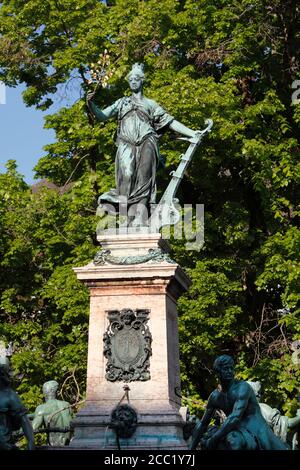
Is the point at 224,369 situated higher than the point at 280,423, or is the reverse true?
the point at 224,369

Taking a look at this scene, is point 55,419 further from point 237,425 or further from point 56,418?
point 237,425

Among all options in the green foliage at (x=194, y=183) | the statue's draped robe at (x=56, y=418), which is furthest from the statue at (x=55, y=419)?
the green foliage at (x=194, y=183)

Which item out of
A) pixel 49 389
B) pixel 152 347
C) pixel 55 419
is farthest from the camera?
pixel 49 389

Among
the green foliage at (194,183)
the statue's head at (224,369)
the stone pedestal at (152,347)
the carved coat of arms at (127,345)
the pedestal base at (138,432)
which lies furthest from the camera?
the green foliage at (194,183)

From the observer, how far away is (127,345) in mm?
9703

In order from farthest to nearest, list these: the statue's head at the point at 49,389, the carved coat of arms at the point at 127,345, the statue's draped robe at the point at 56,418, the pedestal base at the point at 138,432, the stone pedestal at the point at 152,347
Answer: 1. the statue's head at the point at 49,389
2. the statue's draped robe at the point at 56,418
3. the carved coat of arms at the point at 127,345
4. the stone pedestal at the point at 152,347
5. the pedestal base at the point at 138,432

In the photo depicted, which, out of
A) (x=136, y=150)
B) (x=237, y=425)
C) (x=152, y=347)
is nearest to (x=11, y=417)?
(x=152, y=347)

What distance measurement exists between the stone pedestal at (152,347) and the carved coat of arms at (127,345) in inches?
2.4

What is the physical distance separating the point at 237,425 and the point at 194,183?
12.0 meters

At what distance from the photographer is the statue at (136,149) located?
10797 millimetres

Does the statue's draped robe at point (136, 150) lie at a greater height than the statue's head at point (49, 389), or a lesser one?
greater

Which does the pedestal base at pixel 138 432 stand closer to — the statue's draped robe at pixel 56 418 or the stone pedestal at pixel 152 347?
the stone pedestal at pixel 152 347
